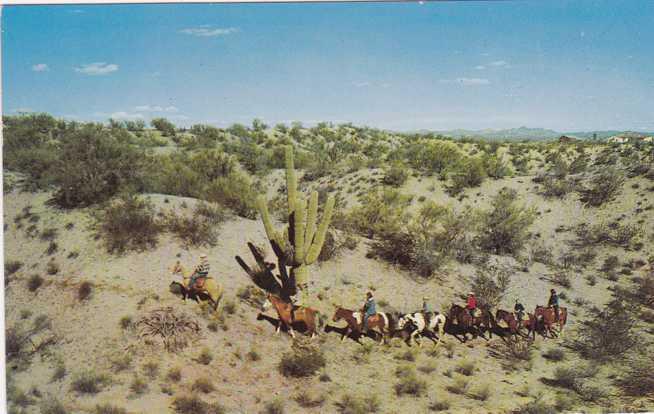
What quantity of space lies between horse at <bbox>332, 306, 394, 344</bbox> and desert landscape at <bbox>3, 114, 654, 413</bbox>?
48 cm

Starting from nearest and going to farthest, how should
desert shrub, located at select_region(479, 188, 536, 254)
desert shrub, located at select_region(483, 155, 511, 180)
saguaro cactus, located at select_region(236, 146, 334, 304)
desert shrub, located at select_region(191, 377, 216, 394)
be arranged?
desert shrub, located at select_region(191, 377, 216, 394) → saguaro cactus, located at select_region(236, 146, 334, 304) → desert shrub, located at select_region(479, 188, 536, 254) → desert shrub, located at select_region(483, 155, 511, 180)

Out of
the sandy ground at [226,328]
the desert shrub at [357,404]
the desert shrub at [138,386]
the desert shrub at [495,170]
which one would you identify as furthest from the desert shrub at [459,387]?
the desert shrub at [495,170]

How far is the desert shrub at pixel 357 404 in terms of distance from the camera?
7.36 m

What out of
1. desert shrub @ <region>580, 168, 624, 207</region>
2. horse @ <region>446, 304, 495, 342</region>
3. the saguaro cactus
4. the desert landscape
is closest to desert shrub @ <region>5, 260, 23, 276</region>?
the desert landscape

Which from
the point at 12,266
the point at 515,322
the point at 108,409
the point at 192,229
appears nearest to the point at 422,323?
the point at 515,322

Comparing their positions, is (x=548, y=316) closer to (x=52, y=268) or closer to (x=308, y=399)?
(x=308, y=399)

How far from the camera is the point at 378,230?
15070 millimetres

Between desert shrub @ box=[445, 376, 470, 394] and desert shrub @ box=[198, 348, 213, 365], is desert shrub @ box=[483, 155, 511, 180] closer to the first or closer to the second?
→ desert shrub @ box=[445, 376, 470, 394]

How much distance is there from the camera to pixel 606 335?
10188 mm

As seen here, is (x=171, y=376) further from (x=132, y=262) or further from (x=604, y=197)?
(x=604, y=197)

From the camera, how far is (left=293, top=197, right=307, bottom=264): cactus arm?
33.4 feet

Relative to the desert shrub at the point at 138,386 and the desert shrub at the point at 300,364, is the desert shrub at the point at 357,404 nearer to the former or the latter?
the desert shrub at the point at 300,364

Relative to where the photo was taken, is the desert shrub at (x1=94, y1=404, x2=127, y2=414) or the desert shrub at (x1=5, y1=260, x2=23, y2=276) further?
the desert shrub at (x1=5, y1=260, x2=23, y2=276)

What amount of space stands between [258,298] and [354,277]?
11.5ft
